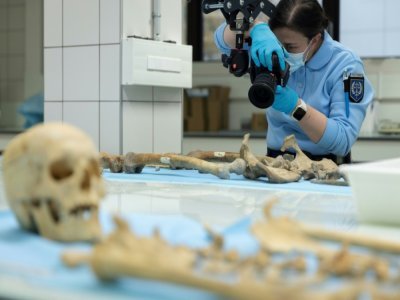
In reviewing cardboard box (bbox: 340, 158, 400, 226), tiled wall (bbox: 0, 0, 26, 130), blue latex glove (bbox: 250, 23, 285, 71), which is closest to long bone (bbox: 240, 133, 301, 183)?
blue latex glove (bbox: 250, 23, 285, 71)

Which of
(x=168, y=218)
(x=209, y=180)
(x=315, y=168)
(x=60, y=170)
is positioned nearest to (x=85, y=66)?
(x=209, y=180)

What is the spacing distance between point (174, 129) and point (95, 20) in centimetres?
56

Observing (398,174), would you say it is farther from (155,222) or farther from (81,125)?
(81,125)

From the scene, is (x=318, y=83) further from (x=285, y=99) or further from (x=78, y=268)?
(x=78, y=268)

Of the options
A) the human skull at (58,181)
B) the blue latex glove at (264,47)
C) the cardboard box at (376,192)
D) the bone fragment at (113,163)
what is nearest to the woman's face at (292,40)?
the blue latex glove at (264,47)

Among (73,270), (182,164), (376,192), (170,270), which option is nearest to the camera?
(170,270)

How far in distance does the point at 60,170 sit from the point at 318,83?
5.30 ft

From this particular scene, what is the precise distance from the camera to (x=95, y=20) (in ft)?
7.56

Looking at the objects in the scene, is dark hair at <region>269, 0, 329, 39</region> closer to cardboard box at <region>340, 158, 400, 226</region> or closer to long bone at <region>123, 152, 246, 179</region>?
long bone at <region>123, 152, 246, 179</region>

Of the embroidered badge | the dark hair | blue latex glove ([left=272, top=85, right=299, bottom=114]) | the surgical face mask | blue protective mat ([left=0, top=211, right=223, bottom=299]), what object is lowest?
blue protective mat ([left=0, top=211, right=223, bottom=299])

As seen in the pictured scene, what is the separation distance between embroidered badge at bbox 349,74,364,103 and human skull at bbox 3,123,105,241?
1559 mm

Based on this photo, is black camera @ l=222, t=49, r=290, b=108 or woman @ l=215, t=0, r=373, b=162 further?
woman @ l=215, t=0, r=373, b=162

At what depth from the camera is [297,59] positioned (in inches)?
86.3

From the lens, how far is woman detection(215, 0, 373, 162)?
2.11m
